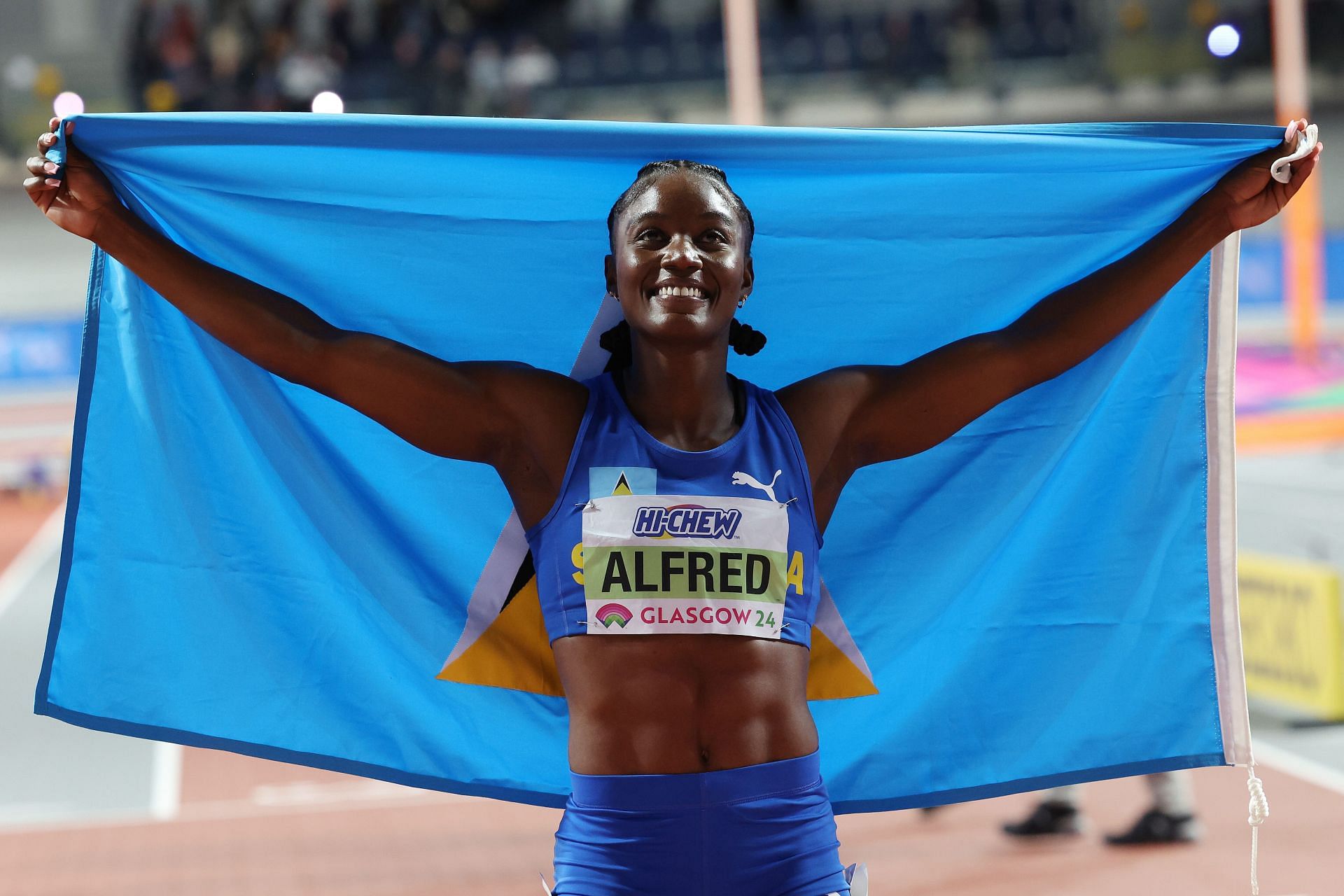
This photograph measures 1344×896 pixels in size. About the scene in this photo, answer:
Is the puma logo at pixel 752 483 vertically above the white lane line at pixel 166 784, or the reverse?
the white lane line at pixel 166 784

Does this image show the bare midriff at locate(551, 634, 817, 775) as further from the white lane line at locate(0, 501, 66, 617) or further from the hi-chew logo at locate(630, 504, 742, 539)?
the white lane line at locate(0, 501, 66, 617)

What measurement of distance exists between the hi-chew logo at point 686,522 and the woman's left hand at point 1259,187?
1.30 metres

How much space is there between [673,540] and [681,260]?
1.56 feet

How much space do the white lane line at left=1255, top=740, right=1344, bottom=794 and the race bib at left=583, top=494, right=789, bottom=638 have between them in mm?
4481

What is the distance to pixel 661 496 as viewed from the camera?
251 cm

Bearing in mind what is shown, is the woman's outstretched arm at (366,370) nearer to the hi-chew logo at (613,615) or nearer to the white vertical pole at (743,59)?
the hi-chew logo at (613,615)

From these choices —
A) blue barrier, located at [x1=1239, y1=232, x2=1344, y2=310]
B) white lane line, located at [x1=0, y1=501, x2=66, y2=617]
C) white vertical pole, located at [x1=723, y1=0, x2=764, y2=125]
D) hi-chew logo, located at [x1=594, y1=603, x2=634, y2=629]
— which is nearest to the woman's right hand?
hi-chew logo, located at [x1=594, y1=603, x2=634, y2=629]

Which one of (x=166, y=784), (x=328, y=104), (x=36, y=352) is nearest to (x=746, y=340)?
(x=328, y=104)

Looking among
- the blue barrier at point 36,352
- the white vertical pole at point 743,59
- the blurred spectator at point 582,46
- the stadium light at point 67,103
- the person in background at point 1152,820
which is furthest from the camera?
the blurred spectator at point 582,46

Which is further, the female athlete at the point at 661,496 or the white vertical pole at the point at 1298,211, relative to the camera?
the white vertical pole at the point at 1298,211

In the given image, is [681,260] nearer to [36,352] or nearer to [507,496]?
[507,496]

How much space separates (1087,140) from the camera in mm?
3094

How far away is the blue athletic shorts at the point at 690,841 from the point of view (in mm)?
2398

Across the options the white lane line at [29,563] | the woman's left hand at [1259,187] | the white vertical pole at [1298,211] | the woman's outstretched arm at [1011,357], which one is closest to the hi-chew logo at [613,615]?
the woman's outstretched arm at [1011,357]
